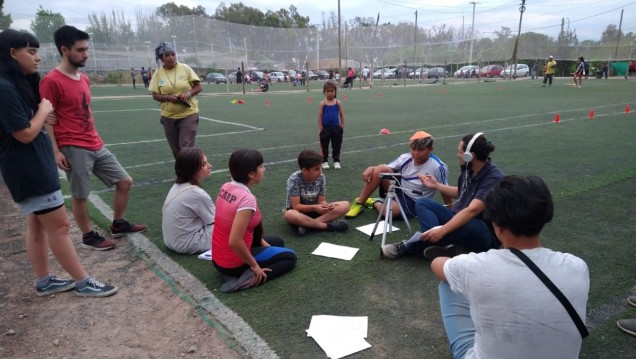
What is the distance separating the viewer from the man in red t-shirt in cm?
367

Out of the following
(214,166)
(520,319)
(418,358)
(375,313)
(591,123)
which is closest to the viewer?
(520,319)

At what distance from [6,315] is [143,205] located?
7.92ft

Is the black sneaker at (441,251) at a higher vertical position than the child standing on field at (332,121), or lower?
lower

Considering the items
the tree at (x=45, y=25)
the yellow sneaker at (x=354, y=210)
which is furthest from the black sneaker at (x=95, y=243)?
the tree at (x=45, y=25)

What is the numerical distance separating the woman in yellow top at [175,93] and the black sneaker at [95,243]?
2.02 meters

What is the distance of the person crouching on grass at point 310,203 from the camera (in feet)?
14.4

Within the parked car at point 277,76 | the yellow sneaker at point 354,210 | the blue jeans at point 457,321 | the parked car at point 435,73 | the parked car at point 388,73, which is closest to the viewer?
the blue jeans at point 457,321

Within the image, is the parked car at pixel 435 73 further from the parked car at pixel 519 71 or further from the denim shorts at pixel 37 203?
the denim shorts at pixel 37 203

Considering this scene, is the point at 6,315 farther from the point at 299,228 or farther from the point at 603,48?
the point at 603,48

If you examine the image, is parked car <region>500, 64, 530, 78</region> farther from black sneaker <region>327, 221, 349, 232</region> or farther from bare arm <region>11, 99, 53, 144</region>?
bare arm <region>11, 99, 53, 144</region>

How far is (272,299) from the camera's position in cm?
318

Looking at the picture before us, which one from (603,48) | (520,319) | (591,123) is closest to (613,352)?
(520,319)

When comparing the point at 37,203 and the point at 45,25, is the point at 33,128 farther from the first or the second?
the point at 45,25

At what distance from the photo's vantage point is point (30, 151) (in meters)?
2.95
